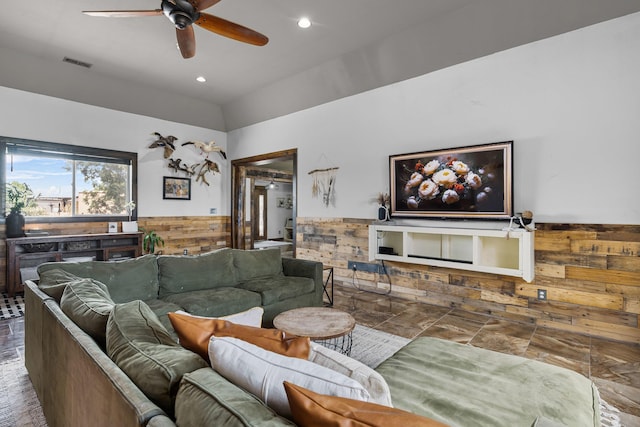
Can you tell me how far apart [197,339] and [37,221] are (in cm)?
561

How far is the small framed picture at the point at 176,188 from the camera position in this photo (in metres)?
6.55

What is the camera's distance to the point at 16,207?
477cm

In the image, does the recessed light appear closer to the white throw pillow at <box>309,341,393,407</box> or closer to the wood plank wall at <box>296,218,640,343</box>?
the wood plank wall at <box>296,218,640,343</box>

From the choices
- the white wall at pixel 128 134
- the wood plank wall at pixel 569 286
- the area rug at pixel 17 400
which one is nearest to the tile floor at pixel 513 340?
the wood plank wall at pixel 569 286

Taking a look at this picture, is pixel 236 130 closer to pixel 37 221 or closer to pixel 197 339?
pixel 37 221

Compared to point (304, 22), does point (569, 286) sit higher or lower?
lower

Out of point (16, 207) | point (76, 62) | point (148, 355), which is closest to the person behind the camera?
point (148, 355)

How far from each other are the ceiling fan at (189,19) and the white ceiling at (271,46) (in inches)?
24.1

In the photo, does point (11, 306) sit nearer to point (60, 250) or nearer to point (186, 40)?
point (60, 250)

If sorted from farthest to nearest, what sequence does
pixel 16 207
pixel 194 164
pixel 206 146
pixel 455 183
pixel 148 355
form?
pixel 194 164 → pixel 206 146 → pixel 16 207 → pixel 455 183 → pixel 148 355

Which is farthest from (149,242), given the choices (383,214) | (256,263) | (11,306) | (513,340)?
(513,340)

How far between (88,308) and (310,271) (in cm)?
256

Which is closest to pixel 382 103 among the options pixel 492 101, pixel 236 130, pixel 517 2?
pixel 492 101

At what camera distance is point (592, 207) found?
10.7ft
